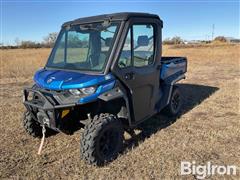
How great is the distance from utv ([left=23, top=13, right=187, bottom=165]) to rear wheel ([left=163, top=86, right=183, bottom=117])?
94cm

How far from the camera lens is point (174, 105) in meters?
6.17

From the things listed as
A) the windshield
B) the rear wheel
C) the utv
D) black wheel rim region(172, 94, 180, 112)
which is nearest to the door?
the utv

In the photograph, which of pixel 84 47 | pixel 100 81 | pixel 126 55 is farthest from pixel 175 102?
pixel 100 81

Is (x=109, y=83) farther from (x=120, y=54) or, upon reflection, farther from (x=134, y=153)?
(x=134, y=153)

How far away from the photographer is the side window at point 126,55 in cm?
409

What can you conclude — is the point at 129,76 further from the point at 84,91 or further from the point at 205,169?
the point at 205,169

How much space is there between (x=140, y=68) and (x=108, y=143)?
4.16ft

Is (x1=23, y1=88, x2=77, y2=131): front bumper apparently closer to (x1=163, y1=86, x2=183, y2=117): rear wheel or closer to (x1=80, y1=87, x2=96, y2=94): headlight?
(x1=80, y1=87, x2=96, y2=94): headlight

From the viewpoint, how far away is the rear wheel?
592 cm

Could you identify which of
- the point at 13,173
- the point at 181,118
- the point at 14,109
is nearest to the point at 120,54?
the point at 13,173

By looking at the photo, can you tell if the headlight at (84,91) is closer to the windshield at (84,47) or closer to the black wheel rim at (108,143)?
the windshield at (84,47)

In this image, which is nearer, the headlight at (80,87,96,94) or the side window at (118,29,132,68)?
the headlight at (80,87,96,94)

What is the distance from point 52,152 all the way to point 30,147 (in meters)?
0.44

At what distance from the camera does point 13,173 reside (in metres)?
3.83
